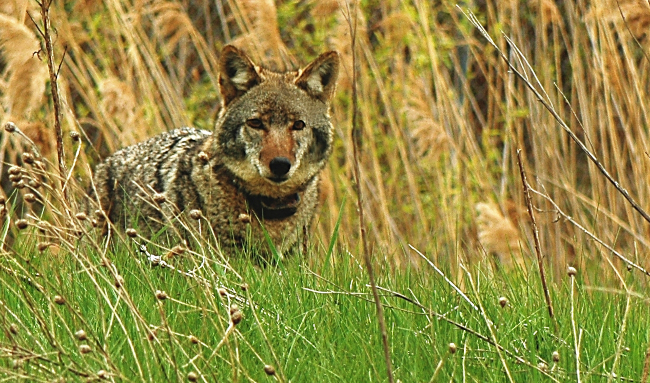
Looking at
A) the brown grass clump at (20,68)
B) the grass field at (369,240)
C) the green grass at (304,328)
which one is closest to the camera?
the green grass at (304,328)

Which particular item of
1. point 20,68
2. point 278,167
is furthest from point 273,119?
point 20,68

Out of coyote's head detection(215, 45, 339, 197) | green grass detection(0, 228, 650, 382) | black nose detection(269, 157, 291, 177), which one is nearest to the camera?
green grass detection(0, 228, 650, 382)

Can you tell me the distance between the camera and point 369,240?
6043 millimetres

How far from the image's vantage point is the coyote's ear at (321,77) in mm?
5230

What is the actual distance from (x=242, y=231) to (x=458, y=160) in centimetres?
213

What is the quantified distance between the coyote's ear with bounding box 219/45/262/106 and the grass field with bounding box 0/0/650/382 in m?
0.72

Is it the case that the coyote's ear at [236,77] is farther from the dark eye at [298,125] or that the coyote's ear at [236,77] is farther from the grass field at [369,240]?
the grass field at [369,240]

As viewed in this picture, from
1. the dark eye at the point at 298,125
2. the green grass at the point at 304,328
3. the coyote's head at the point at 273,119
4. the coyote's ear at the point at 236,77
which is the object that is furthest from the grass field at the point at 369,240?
the coyote's ear at the point at 236,77

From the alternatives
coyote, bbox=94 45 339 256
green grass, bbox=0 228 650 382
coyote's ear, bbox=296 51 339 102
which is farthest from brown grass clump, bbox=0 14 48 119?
green grass, bbox=0 228 650 382

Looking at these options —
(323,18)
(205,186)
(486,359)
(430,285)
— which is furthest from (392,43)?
(486,359)

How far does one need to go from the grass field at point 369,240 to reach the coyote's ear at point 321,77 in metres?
0.39

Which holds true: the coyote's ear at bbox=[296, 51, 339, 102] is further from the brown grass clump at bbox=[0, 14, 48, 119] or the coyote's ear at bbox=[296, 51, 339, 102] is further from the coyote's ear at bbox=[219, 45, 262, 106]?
the brown grass clump at bbox=[0, 14, 48, 119]

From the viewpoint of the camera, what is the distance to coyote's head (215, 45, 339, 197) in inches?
195

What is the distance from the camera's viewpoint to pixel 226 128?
5.11 m
